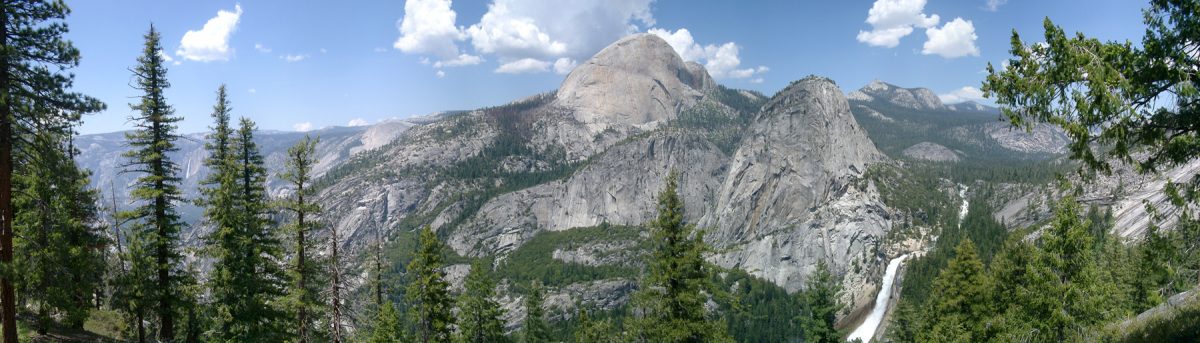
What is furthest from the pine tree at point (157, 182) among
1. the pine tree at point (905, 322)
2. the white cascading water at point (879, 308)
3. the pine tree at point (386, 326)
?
the white cascading water at point (879, 308)

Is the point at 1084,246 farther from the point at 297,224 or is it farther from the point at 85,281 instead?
the point at 85,281

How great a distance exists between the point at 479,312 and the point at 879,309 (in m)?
110

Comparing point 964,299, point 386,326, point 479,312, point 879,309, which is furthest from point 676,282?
point 879,309

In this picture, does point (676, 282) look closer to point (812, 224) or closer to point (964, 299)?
point (964, 299)

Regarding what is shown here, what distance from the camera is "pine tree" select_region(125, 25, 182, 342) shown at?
2175 cm

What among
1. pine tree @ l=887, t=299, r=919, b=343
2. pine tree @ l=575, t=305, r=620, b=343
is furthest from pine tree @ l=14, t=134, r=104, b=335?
pine tree @ l=887, t=299, r=919, b=343

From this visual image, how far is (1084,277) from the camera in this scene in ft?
79.5

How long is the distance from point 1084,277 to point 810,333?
94.3 feet

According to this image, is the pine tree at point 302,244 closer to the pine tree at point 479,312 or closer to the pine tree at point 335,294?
the pine tree at point 335,294

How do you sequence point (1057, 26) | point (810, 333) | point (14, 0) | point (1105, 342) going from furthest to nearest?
point (810, 333) → point (1105, 342) → point (14, 0) → point (1057, 26)

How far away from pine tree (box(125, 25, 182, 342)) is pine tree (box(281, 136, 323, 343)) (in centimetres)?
490

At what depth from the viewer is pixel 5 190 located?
14.3 meters

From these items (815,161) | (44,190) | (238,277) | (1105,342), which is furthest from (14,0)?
(815,161)

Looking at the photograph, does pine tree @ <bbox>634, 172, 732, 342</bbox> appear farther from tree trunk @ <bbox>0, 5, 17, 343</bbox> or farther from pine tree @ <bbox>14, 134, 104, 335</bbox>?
tree trunk @ <bbox>0, 5, 17, 343</bbox>
